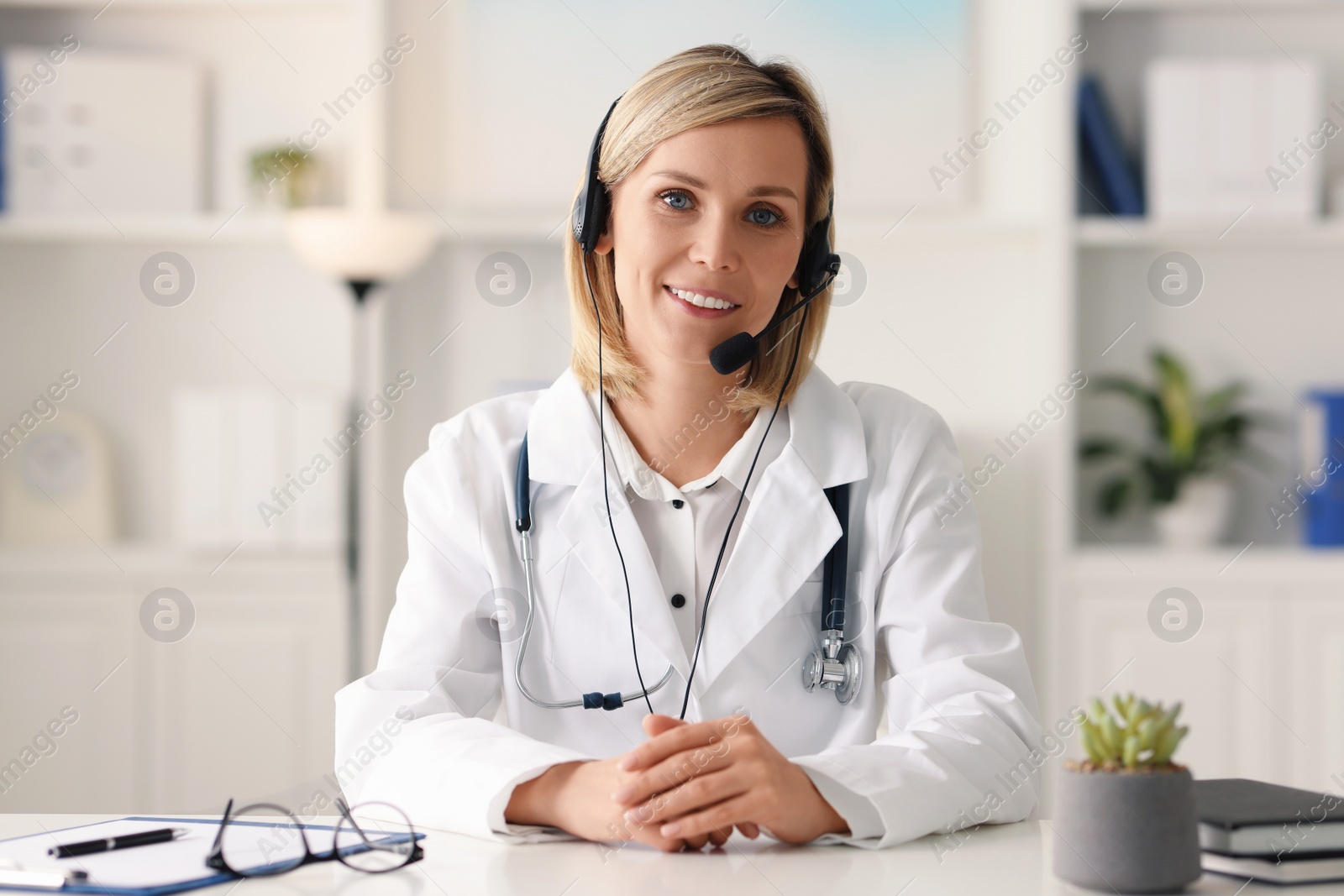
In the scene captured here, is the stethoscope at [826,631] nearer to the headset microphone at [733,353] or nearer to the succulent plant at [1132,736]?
the headset microphone at [733,353]

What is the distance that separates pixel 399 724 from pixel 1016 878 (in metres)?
0.67

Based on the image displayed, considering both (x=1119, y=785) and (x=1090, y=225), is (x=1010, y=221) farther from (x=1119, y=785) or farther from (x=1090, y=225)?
(x=1119, y=785)

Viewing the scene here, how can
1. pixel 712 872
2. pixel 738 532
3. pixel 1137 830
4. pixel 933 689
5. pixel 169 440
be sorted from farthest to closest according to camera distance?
pixel 169 440 → pixel 738 532 → pixel 933 689 → pixel 712 872 → pixel 1137 830

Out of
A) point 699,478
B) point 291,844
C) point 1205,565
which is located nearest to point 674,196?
point 699,478

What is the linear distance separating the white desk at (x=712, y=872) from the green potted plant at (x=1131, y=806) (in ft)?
0.12

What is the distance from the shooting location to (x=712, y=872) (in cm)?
98

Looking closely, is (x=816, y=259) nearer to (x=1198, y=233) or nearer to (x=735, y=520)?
(x=735, y=520)

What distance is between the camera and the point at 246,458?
2.73m

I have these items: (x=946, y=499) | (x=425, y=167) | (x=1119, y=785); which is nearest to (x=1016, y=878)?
(x=1119, y=785)

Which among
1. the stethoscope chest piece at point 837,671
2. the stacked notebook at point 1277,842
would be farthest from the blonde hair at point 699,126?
the stacked notebook at point 1277,842

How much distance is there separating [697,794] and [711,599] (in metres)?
0.45

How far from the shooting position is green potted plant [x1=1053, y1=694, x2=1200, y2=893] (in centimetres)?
88

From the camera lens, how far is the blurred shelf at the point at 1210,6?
2.72 metres

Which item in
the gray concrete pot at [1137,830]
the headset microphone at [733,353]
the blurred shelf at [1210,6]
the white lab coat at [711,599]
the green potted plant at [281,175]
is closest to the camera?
the gray concrete pot at [1137,830]
